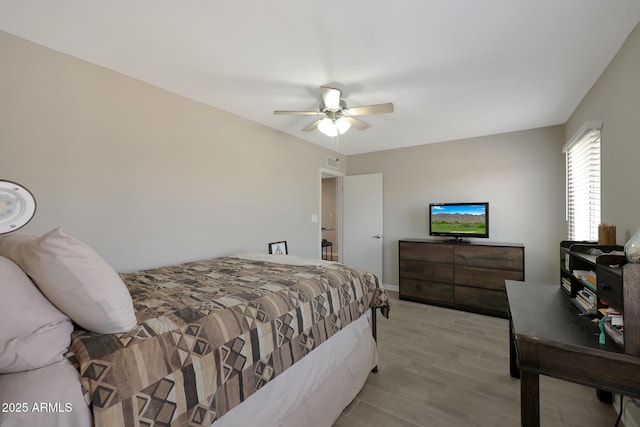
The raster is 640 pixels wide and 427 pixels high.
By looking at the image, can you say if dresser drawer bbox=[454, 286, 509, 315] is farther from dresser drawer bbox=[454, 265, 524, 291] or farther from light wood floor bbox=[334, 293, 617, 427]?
light wood floor bbox=[334, 293, 617, 427]

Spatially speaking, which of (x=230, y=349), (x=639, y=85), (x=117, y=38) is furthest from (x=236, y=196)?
(x=639, y=85)

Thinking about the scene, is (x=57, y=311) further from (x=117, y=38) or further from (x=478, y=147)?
(x=478, y=147)

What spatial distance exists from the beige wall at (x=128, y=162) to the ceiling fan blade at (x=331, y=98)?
128 cm

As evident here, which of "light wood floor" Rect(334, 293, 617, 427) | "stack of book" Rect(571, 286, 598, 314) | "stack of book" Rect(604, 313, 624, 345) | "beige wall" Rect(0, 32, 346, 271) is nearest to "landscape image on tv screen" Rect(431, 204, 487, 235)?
"light wood floor" Rect(334, 293, 617, 427)

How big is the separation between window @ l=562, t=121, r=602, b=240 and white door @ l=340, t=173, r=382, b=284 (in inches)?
96.6

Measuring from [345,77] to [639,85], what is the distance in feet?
5.97

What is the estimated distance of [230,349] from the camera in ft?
3.90

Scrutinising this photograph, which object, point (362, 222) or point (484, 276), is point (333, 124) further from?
point (484, 276)

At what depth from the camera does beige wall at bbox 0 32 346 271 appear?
73.2 inches

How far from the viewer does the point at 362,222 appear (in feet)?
16.2

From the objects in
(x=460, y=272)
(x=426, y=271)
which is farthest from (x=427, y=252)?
(x=460, y=272)

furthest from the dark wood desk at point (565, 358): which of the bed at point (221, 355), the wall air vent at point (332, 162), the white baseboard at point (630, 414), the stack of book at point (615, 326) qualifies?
the wall air vent at point (332, 162)

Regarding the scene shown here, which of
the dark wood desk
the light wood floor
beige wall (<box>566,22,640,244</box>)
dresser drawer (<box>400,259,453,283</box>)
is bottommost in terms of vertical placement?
the light wood floor

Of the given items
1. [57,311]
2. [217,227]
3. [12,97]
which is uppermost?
[12,97]
